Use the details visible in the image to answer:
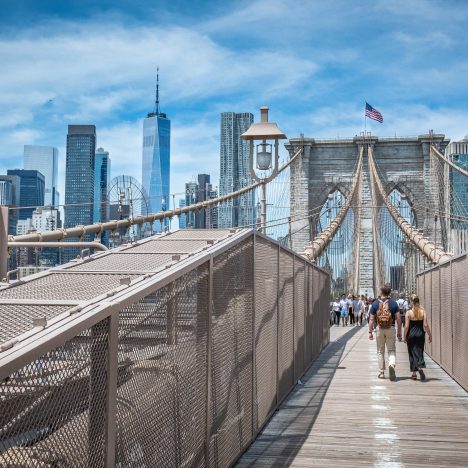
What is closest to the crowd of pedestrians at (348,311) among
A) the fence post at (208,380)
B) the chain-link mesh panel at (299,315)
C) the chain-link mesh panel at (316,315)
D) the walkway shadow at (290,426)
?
the chain-link mesh panel at (316,315)

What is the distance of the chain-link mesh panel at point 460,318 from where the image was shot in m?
7.52

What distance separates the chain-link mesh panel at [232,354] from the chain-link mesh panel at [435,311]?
19.7ft

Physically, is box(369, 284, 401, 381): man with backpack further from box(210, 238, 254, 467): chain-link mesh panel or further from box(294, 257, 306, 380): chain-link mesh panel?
box(210, 238, 254, 467): chain-link mesh panel

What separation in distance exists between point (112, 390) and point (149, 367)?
1.43 feet

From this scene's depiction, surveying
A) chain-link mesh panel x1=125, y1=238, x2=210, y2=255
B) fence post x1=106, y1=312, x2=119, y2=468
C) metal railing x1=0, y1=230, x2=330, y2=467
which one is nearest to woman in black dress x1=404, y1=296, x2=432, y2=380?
metal railing x1=0, y1=230, x2=330, y2=467

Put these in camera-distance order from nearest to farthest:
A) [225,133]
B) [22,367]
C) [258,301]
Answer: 1. [22,367]
2. [258,301]
3. [225,133]

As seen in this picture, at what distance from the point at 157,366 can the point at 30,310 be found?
2.27ft

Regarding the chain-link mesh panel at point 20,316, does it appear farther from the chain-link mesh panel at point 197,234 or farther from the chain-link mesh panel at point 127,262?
the chain-link mesh panel at point 197,234

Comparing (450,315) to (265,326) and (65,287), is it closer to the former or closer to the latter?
(265,326)

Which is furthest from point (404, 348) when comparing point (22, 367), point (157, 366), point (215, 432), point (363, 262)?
point (363, 262)

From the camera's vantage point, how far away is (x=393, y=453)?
494 cm

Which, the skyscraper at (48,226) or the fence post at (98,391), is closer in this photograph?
the fence post at (98,391)

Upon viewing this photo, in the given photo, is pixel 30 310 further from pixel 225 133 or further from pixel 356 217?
pixel 225 133

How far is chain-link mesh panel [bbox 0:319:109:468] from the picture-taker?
1.95 m
